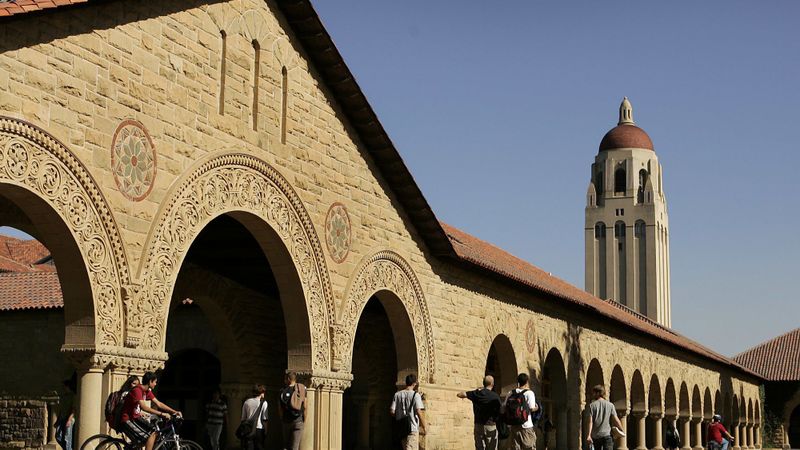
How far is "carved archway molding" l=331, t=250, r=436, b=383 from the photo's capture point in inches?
679

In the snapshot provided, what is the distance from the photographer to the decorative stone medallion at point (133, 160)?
12.4 metres

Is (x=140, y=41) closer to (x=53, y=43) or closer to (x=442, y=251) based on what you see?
(x=53, y=43)

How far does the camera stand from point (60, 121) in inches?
454

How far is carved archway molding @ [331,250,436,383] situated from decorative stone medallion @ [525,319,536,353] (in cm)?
516

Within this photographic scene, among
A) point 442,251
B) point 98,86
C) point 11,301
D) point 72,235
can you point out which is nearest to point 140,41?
point 98,86

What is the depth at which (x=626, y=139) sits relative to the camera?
116 meters

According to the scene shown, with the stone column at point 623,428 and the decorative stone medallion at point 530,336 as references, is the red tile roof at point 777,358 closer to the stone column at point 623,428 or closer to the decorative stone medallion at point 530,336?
the stone column at point 623,428

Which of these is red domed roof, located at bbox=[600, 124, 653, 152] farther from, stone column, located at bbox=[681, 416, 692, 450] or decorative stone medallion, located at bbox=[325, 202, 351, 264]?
decorative stone medallion, located at bbox=[325, 202, 351, 264]

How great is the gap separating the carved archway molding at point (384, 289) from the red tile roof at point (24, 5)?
7.36 metres

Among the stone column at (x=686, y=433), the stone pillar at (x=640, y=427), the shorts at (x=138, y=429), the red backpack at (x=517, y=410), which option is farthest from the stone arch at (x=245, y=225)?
the stone column at (x=686, y=433)

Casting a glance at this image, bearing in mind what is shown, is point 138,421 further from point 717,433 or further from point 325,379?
point 717,433

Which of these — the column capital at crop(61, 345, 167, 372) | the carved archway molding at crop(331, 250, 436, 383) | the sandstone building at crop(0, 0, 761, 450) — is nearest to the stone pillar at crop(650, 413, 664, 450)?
the sandstone building at crop(0, 0, 761, 450)

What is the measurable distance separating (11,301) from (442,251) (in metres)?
10.6

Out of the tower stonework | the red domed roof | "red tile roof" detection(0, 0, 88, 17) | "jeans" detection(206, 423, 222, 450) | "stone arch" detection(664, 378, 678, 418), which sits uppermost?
the red domed roof
